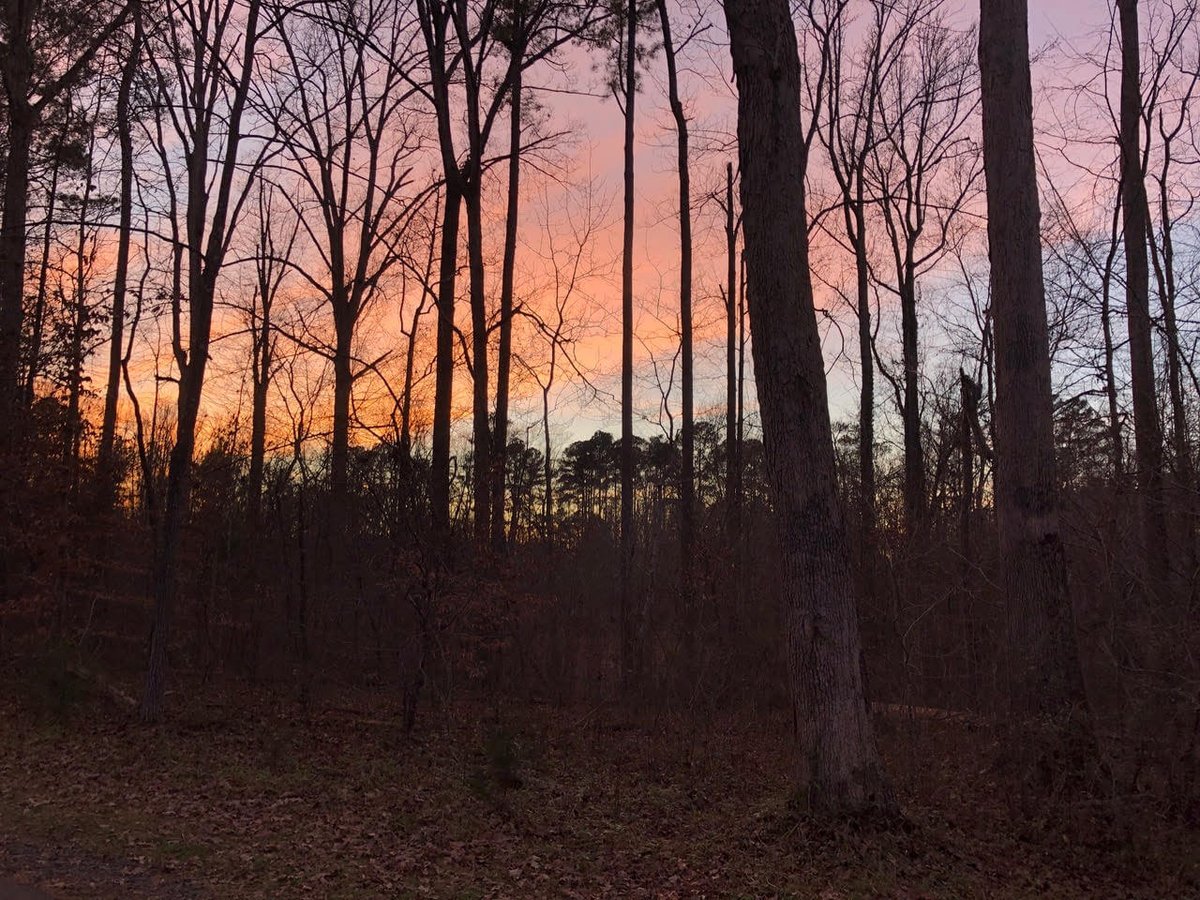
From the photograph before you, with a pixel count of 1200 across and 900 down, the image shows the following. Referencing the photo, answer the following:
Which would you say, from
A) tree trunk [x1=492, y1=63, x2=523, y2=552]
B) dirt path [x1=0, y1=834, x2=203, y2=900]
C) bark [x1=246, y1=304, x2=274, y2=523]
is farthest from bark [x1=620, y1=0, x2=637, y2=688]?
dirt path [x1=0, y1=834, x2=203, y2=900]

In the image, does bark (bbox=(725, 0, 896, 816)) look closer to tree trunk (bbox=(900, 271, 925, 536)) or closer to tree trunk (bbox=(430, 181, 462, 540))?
tree trunk (bbox=(430, 181, 462, 540))

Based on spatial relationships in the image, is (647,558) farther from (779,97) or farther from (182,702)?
(779,97)

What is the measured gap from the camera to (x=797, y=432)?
7.09 m

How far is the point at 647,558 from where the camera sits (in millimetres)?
19422

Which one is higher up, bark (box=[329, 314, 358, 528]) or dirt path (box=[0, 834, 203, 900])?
bark (box=[329, 314, 358, 528])

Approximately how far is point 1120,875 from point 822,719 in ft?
8.24

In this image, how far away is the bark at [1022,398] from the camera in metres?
7.98

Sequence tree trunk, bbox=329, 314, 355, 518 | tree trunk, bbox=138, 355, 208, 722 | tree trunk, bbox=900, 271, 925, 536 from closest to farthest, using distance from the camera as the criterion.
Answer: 1. tree trunk, bbox=138, 355, 208, 722
2. tree trunk, bbox=329, 314, 355, 518
3. tree trunk, bbox=900, 271, 925, 536

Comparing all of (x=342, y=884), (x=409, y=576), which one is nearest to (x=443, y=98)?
(x=409, y=576)

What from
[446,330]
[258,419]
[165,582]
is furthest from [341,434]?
[258,419]

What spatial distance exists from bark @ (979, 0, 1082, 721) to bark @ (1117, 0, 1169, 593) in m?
1.04

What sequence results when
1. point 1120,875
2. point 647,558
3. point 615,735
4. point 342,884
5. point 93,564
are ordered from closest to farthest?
1. point 342,884
2. point 1120,875
3. point 615,735
4. point 93,564
5. point 647,558

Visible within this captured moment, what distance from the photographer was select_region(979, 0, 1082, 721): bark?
26.2ft

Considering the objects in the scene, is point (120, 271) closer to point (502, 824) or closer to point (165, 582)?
point (165, 582)
